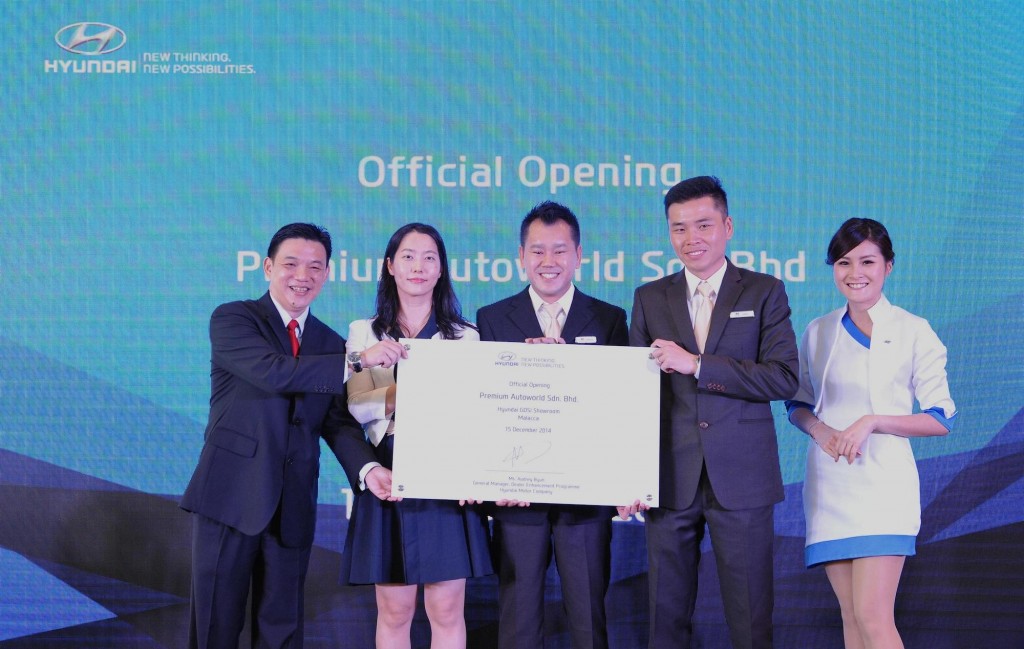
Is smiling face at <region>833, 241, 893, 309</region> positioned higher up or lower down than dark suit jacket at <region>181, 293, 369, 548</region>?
higher up

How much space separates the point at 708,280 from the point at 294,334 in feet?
4.44

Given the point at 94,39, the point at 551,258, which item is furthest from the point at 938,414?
the point at 94,39

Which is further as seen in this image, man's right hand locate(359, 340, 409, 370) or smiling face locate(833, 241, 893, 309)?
smiling face locate(833, 241, 893, 309)

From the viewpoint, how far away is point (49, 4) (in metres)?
3.70

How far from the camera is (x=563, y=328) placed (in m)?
→ 2.65

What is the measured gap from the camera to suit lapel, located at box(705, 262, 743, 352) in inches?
98.3

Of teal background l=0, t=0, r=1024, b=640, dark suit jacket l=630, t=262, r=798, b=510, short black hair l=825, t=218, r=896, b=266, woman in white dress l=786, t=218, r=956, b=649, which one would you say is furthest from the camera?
teal background l=0, t=0, r=1024, b=640

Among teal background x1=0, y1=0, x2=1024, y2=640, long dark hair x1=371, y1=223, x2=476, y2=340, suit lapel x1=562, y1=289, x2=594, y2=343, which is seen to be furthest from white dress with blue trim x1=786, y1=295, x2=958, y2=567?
long dark hair x1=371, y1=223, x2=476, y2=340

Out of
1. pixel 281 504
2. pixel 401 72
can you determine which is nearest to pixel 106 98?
pixel 401 72

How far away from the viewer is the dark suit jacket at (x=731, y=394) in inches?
95.3

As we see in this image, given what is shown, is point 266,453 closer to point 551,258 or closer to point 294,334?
point 294,334

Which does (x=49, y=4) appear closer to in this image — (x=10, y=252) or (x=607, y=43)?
(x=10, y=252)

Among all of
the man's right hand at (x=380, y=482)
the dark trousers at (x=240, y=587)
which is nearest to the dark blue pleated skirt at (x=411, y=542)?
the man's right hand at (x=380, y=482)

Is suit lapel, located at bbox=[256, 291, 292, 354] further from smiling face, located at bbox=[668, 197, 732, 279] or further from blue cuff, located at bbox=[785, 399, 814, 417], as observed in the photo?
blue cuff, located at bbox=[785, 399, 814, 417]
